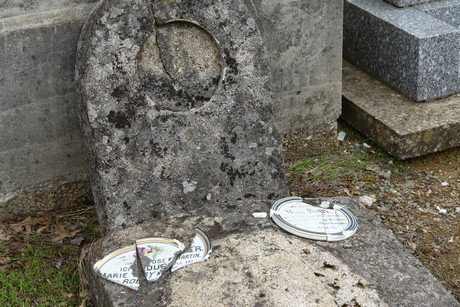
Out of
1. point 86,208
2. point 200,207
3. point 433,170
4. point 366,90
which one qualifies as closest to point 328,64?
point 366,90

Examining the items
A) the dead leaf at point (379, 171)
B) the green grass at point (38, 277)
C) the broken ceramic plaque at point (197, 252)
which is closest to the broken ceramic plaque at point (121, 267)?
the broken ceramic plaque at point (197, 252)

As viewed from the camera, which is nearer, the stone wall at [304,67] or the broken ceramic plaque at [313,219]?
the broken ceramic plaque at [313,219]

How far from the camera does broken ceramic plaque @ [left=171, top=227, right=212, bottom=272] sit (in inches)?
116

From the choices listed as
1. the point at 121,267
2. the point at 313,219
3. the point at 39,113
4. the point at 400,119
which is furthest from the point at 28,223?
the point at 400,119

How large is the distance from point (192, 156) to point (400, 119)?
4.96 ft

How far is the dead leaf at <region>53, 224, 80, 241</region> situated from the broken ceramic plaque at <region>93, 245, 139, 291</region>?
70cm

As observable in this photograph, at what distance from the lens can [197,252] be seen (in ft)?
9.82

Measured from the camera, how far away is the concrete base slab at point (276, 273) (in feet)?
9.02

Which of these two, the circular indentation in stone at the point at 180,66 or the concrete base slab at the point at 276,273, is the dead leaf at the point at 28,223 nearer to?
the concrete base slab at the point at 276,273

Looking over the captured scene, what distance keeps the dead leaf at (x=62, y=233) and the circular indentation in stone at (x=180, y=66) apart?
2.83 feet

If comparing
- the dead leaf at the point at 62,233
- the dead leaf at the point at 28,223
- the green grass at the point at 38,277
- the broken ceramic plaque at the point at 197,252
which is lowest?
the green grass at the point at 38,277

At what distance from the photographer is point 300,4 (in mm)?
3965

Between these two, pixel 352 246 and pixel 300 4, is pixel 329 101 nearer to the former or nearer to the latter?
pixel 300 4

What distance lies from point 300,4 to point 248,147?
0.96 meters
